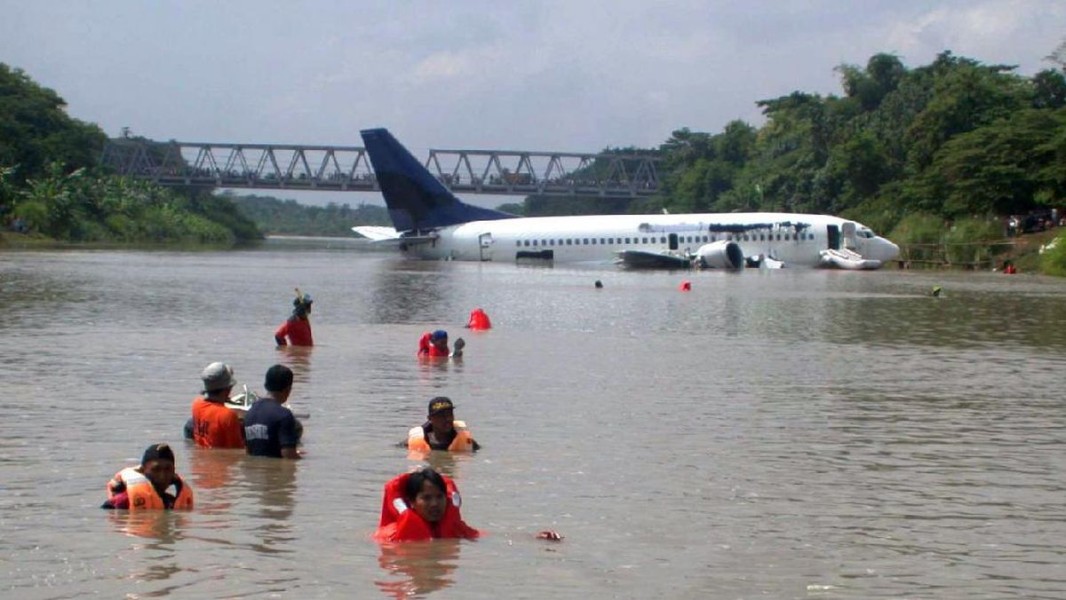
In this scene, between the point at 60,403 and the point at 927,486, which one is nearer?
the point at 927,486

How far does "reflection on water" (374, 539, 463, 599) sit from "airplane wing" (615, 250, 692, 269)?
176 feet

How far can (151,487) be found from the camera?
10555 mm

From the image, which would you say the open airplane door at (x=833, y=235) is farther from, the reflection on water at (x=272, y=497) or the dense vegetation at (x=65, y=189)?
the reflection on water at (x=272, y=497)

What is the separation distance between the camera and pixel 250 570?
9062 mm

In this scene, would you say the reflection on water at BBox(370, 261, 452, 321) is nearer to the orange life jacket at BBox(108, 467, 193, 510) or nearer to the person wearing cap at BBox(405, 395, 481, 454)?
the person wearing cap at BBox(405, 395, 481, 454)

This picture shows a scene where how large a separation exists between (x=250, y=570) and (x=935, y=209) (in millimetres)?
68485

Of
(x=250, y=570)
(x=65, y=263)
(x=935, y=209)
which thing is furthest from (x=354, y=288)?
(x=935, y=209)

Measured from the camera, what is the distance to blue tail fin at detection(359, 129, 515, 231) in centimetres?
7150

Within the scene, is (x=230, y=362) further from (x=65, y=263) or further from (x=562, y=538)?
(x=65, y=263)

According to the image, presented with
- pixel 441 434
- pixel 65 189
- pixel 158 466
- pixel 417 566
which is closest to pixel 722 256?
pixel 441 434

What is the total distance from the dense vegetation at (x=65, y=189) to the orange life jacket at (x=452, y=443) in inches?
3264

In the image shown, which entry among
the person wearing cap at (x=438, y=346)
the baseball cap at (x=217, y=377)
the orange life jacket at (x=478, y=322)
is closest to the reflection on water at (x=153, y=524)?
the baseball cap at (x=217, y=377)

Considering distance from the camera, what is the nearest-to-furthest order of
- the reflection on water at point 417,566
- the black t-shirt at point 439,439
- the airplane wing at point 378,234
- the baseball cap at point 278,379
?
1. the reflection on water at point 417,566
2. the baseball cap at point 278,379
3. the black t-shirt at point 439,439
4. the airplane wing at point 378,234

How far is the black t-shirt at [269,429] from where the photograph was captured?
12758mm
